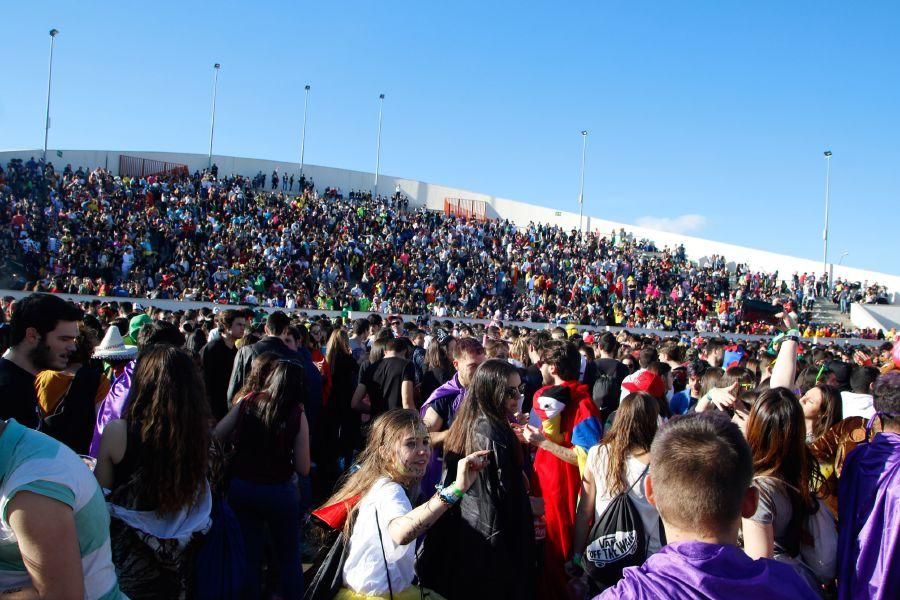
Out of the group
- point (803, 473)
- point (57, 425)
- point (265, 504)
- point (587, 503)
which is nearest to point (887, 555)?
point (803, 473)

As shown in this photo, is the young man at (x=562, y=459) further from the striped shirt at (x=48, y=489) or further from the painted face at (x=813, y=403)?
the striped shirt at (x=48, y=489)

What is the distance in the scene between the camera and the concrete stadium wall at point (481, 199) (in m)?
37.6

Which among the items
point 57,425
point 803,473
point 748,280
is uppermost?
point 748,280

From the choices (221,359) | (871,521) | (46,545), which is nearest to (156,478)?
(46,545)

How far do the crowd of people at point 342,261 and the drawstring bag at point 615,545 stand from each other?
59.0ft

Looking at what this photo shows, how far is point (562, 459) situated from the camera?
3.96 meters

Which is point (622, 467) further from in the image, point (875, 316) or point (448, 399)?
point (875, 316)

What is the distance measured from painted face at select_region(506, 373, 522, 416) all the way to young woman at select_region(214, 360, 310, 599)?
1138 millimetres

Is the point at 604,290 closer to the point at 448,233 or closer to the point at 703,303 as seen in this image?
the point at 703,303

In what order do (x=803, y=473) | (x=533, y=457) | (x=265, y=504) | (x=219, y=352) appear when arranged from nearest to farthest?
(x=803, y=473) < (x=265, y=504) < (x=533, y=457) < (x=219, y=352)

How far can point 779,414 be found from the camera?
2.88 meters

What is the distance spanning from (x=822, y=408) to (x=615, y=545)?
166 cm

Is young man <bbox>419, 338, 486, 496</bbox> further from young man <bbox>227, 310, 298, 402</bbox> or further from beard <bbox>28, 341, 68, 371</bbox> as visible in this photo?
beard <bbox>28, 341, 68, 371</bbox>

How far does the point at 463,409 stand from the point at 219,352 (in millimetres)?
3687
